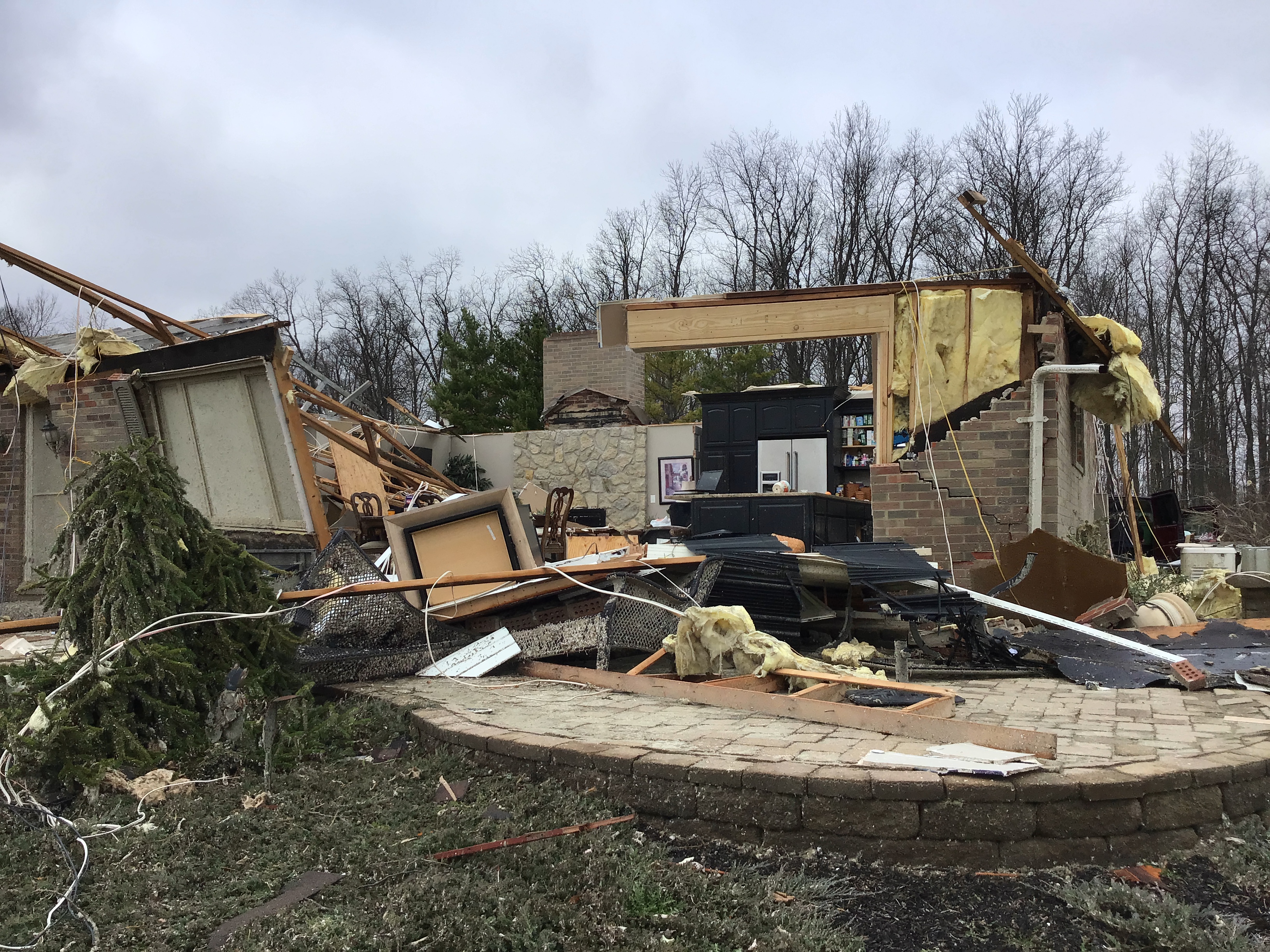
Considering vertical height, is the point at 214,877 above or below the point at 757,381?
below

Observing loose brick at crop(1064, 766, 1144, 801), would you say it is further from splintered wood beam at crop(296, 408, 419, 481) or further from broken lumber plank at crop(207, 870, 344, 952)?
splintered wood beam at crop(296, 408, 419, 481)

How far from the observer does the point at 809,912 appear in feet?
8.42

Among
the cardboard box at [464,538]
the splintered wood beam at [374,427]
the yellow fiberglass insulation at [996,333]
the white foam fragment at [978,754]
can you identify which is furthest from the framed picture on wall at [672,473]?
the white foam fragment at [978,754]

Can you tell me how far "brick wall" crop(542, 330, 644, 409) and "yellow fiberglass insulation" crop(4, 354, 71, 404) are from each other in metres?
14.0

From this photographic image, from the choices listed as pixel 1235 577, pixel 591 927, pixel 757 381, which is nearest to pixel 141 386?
pixel 591 927

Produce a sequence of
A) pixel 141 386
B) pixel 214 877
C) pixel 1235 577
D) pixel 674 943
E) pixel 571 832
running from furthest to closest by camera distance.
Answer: pixel 141 386, pixel 1235 577, pixel 571 832, pixel 214 877, pixel 674 943

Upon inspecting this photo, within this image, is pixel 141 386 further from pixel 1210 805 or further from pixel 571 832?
pixel 1210 805

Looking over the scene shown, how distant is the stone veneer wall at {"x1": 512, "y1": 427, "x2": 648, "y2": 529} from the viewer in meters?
20.0

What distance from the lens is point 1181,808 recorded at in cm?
300

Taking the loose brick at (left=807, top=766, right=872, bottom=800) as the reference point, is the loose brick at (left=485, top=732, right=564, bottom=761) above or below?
below

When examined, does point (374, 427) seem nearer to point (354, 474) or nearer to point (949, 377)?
point (354, 474)

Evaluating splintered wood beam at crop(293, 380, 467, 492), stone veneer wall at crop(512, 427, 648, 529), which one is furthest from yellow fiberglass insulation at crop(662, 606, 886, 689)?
stone veneer wall at crop(512, 427, 648, 529)

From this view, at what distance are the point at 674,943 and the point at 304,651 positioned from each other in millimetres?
3697

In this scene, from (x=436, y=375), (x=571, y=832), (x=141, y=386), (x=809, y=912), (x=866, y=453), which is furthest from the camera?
(x=436, y=375)
